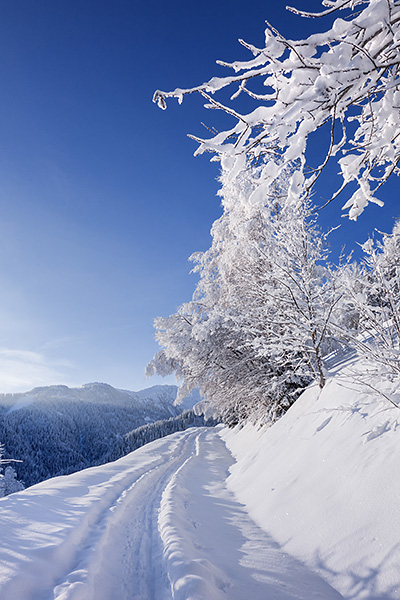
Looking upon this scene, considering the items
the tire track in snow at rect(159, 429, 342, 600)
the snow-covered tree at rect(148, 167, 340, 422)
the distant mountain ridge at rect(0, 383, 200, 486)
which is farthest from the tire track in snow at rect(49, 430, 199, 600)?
the distant mountain ridge at rect(0, 383, 200, 486)

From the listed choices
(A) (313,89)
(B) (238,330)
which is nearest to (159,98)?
(A) (313,89)

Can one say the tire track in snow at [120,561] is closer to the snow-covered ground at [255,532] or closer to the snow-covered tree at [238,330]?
the snow-covered ground at [255,532]

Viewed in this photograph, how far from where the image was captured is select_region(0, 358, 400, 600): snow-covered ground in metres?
2.49

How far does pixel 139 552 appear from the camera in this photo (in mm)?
3527

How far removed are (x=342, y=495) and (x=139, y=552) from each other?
240cm

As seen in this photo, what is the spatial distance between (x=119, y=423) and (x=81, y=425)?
76.1 feet

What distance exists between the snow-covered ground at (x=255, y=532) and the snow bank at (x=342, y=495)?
1 centimetres

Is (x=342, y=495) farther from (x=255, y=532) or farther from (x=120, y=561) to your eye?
(x=120, y=561)

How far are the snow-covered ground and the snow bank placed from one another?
0.01m

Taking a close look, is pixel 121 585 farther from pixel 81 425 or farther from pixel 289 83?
pixel 81 425

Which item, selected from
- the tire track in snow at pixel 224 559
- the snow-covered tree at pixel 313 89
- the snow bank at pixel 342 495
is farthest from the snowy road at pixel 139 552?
the snow-covered tree at pixel 313 89

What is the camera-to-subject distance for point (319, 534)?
10.3ft

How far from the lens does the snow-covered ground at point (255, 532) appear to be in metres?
2.49

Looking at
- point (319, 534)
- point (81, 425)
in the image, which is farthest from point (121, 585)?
point (81, 425)
